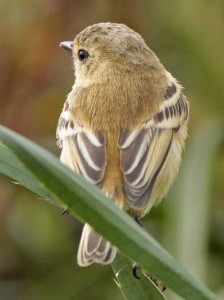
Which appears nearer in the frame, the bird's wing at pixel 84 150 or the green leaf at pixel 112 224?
the green leaf at pixel 112 224

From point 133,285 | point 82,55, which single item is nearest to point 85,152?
point 133,285

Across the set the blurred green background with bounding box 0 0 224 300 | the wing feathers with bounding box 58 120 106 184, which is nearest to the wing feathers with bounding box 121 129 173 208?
the wing feathers with bounding box 58 120 106 184

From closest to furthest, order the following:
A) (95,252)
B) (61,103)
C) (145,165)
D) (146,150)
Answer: (95,252), (145,165), (146,150), (61,103)

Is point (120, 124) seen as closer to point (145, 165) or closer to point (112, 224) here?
point (145, 165)

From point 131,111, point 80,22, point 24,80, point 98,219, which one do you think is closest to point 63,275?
point 24,80

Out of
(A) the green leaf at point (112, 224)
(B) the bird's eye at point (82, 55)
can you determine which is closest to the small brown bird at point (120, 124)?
(B) the bird's eye at point (82, 55)

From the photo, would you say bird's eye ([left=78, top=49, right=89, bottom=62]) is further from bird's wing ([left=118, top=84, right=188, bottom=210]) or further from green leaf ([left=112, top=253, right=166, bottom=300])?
green leaf ([left=112, top=253, right=166, bottom=300])

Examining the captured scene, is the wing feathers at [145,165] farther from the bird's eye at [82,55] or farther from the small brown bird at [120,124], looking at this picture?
the bird's eye at [82,55]
